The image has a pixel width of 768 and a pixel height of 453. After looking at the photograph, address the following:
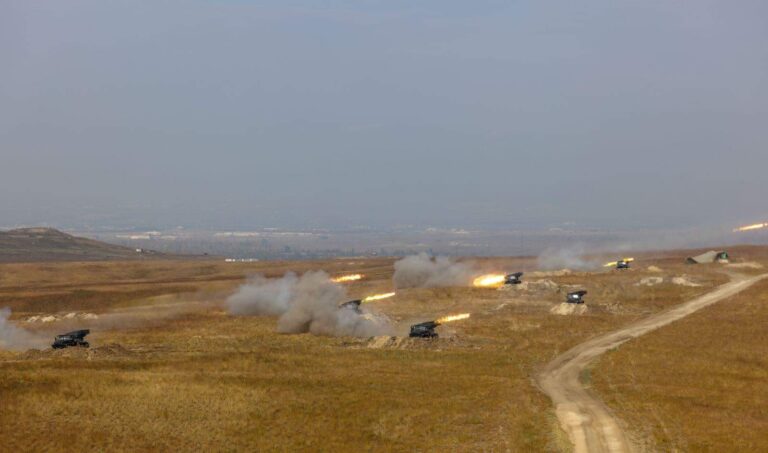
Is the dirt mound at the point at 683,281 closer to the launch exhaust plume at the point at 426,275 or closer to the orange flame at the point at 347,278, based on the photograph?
the launch exhaust plume at the point at 426,275

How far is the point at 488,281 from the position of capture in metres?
136

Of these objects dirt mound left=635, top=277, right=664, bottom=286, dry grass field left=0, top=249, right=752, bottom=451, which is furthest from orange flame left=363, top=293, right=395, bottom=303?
dirt mound left=635, top=277, right=664, bottom=286

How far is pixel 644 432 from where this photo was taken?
4462 centimetres

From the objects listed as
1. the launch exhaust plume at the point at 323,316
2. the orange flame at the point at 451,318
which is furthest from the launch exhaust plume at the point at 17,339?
the orange flame at the point at 451,318

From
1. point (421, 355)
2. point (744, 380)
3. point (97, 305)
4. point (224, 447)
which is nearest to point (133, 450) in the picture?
point (224, 447)

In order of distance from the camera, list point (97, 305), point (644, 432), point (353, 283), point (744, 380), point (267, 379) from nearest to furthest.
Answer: point (644, 432) < point (267, 379) < point (744, 380) < point (97, 305) < point (353, 283)

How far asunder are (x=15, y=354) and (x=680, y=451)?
56441mm

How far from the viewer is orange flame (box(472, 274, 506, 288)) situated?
424ft

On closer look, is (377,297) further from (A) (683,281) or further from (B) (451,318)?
(A) (683,281)

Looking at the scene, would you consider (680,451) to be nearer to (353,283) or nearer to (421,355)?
(421,355)

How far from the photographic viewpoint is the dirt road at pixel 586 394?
43.2 meters

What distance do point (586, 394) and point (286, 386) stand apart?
22.5 m

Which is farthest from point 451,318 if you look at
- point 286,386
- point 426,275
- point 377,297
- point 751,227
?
point 751,227

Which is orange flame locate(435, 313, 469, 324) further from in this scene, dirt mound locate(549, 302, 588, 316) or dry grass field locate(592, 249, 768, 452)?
dry grass field locate(592, 249, 768, 452)
